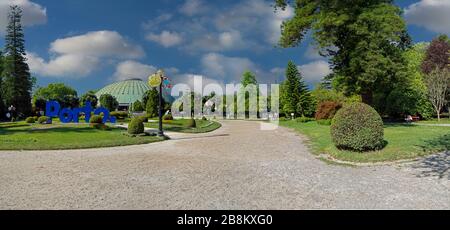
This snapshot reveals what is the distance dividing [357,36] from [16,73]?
55.4m

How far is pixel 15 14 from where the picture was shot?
53281mm

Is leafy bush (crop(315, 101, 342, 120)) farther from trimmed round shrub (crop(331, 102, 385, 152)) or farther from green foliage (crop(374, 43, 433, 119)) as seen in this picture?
trimmed round shrub (crop(331, 102, 385, 152))

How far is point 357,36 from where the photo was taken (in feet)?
66.0

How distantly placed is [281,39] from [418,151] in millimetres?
15425

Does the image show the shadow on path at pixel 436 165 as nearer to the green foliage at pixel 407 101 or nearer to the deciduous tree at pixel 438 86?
the green foliage at pixel 407 101

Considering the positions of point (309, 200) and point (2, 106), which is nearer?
point (309, 200)

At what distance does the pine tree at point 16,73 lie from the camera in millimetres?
48719

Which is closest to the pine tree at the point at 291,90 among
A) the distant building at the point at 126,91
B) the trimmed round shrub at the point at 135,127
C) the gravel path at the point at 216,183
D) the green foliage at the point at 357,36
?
the green foliage at the point at 357,36

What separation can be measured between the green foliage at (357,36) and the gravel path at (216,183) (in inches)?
464

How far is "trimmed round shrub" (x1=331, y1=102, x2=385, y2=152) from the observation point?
10.2 metres

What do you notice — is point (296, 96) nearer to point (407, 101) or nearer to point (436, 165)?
point (407, 101)

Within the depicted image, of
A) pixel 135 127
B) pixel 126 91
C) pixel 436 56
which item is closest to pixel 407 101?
pixel 436 56
